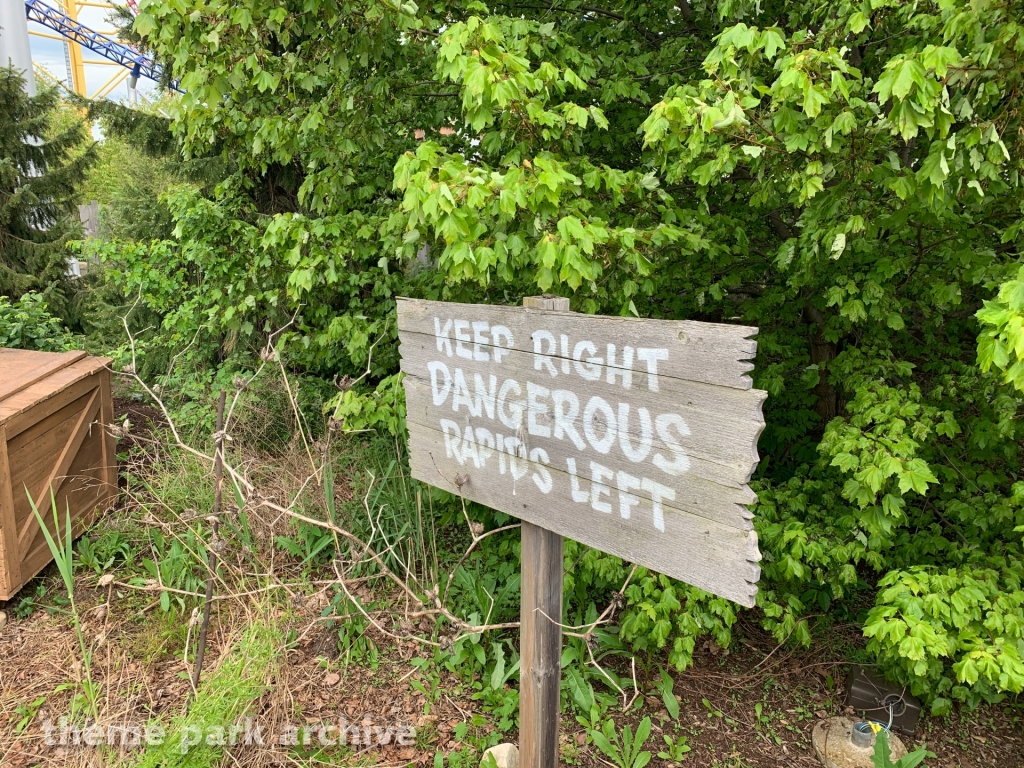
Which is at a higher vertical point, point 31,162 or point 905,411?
point 31,162

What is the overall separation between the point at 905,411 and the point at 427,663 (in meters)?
2.39

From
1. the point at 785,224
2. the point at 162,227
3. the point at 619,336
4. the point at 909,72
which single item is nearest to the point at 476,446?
the point at 619,336

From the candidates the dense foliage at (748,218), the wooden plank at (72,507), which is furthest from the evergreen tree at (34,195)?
the dense foliage at (748,218)

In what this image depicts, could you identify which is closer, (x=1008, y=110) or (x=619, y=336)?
(x=619, y=336)

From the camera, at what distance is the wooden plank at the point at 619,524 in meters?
1.22

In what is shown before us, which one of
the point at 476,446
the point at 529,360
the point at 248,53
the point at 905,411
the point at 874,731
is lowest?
the point at 874,731

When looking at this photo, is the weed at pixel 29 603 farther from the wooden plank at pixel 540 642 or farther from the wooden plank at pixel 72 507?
the wooden plank at pixel 540 642

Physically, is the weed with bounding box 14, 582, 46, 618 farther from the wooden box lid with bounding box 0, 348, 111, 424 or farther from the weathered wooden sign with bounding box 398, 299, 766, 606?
the weathered wooden sign with bounding box 398, 299, 766, 606

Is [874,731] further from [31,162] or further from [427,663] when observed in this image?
[31,162]

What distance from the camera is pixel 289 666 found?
290cm

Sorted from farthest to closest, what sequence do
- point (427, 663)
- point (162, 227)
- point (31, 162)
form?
1. point (31, 162)
2. point (162, 227)
3. point (427, 663)

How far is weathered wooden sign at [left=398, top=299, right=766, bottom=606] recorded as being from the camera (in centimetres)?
120

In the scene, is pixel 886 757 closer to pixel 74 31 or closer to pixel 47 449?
pixel 47 449

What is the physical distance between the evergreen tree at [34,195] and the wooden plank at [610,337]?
29.0 feet
